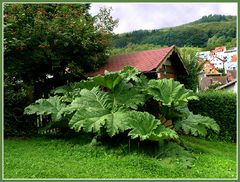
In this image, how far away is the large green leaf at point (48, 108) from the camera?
1098 centimetres

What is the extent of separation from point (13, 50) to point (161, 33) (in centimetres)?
2101

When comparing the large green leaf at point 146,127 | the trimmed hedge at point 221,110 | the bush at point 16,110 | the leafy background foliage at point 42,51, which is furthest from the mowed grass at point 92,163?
the trimmed hedge at point 221,110

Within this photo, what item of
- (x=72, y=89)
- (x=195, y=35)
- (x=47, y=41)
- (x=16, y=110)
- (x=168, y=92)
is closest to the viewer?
(x=168, y=92)

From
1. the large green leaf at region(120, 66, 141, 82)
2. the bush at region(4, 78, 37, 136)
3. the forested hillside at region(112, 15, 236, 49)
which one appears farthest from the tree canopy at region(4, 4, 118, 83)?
the forested hillside at region(112, 15, 236, 49)

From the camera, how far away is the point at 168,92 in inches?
417

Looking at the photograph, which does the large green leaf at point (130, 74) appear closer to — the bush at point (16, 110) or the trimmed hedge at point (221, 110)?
the bush at point (16, 110)

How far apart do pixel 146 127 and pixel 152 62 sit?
4626mm

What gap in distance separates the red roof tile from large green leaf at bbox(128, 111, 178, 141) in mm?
4025

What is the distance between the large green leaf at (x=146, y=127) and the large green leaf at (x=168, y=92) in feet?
2.76

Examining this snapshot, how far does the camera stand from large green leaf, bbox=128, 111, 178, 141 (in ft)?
30.8

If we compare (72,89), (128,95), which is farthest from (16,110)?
(128,95)

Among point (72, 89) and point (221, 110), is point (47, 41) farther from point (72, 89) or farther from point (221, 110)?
point (221, 110)

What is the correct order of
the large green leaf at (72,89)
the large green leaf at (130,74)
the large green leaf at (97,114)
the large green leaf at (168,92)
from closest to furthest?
1. the large green leaf at (97,114)
2. the large green leaf at (168,92)
3. the large green leaf at (130,74)
4. the large green leaf at (72,89)

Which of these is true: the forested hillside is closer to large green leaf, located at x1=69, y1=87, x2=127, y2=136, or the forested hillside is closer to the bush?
the bush
